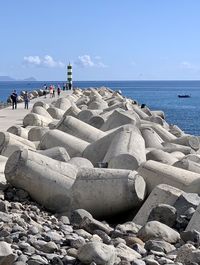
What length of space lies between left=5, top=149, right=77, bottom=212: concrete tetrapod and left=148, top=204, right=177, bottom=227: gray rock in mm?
1152

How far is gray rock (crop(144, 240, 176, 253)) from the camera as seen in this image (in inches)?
207

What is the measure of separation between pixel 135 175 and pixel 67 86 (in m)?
45.5

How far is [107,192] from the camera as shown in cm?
676

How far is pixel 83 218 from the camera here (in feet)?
19.8

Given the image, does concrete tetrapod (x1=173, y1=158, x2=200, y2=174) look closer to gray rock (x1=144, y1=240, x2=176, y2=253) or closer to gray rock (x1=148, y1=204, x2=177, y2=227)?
gray rock (x1=148, y1=204, x2=177, y2=227)

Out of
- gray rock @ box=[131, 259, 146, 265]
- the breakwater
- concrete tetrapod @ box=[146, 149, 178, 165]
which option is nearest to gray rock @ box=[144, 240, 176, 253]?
the breakwater

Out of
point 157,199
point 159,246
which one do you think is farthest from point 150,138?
point 159,246

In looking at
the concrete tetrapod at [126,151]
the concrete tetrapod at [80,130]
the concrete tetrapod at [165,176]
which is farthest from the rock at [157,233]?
the concrete tetrapod at [80,130]

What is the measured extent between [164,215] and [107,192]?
79 centimetres

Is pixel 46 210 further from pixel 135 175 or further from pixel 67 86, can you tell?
pixel 67 86

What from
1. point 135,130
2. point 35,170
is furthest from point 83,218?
point 135,130

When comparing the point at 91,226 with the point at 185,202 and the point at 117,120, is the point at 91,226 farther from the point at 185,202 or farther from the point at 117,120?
the point at 117,120

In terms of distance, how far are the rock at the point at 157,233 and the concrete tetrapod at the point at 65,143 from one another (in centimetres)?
376

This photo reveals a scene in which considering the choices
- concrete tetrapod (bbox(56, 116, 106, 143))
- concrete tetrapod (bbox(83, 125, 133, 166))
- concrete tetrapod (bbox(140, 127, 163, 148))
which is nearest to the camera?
concrete tetrapod (bbox(83, 125, 133, 166))
